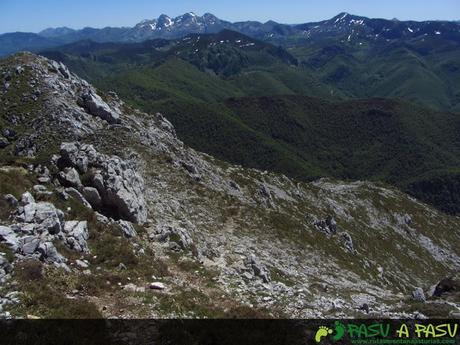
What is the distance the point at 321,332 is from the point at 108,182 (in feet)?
77.7

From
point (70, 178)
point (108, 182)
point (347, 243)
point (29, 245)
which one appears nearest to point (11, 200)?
point (29, 245)

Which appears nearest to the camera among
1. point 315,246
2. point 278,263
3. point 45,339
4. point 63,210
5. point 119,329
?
point 45,339

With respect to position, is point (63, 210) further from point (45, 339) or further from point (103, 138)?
point (103, 138)

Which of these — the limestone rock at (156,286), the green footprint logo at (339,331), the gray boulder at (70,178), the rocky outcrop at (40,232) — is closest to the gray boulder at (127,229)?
the rocky outcrop at (40,232)

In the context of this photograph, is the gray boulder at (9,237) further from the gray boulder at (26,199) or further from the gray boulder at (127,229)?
the gray boulder at (127,229)

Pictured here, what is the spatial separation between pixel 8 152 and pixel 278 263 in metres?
30.5

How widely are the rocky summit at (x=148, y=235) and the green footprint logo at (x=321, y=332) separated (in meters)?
2.96

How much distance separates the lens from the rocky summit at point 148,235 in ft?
77.8

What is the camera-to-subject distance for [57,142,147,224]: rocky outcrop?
124ft

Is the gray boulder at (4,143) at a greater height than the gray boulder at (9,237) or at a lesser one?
greater

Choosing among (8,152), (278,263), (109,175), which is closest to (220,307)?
(109,175)

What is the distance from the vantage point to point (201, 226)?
48.2 metres

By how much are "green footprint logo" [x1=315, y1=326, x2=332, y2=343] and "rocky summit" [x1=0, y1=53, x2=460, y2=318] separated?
2.96m

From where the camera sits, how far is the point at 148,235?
1448 inches
